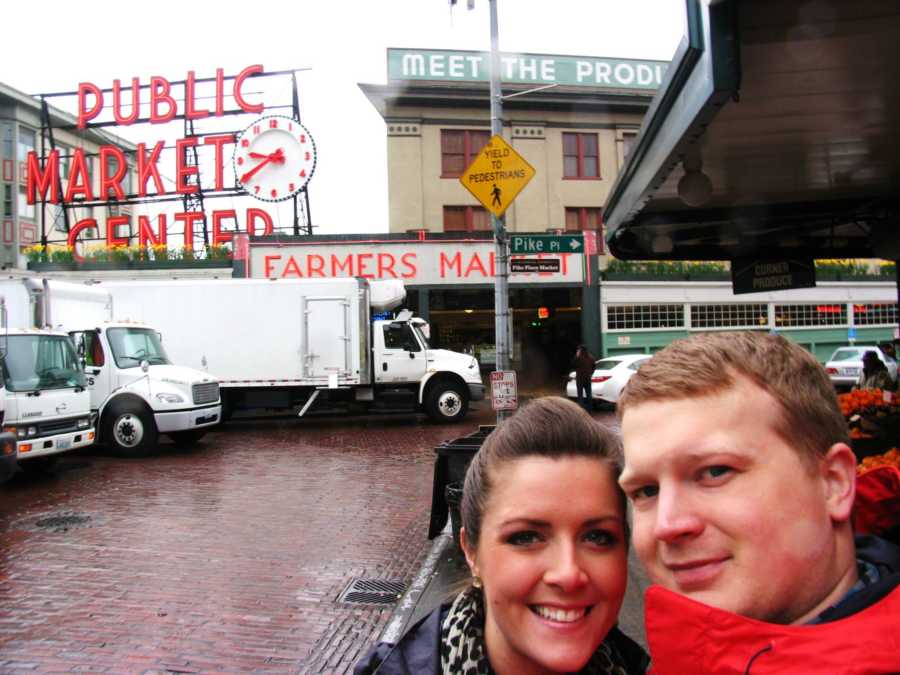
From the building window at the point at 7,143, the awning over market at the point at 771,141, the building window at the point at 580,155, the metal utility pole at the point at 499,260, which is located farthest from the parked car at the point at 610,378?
the building window at the point at 7,143

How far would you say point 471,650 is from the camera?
4.95 ft

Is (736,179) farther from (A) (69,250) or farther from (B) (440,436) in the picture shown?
(A) (69,250)

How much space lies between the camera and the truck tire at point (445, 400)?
55.3ft

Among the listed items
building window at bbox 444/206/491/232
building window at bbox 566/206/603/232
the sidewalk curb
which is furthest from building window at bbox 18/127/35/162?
the sidewalk curb

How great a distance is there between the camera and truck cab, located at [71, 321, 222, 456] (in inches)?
494

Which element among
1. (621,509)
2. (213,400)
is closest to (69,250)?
(213,400)

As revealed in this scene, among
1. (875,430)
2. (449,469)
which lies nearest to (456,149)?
(449,469)

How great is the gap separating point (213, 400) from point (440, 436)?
4.67 m

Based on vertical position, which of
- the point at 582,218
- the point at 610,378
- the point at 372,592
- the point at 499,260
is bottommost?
the point at 372,592

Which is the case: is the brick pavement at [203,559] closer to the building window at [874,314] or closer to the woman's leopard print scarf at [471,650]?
the woman's leopard print scarf at [471,650]

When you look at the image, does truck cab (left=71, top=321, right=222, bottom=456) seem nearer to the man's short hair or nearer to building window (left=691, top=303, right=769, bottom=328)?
the man's short hair

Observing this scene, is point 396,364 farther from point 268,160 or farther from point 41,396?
point 268,160

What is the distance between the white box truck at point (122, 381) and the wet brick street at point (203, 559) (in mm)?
677

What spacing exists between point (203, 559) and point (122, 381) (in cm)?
752
